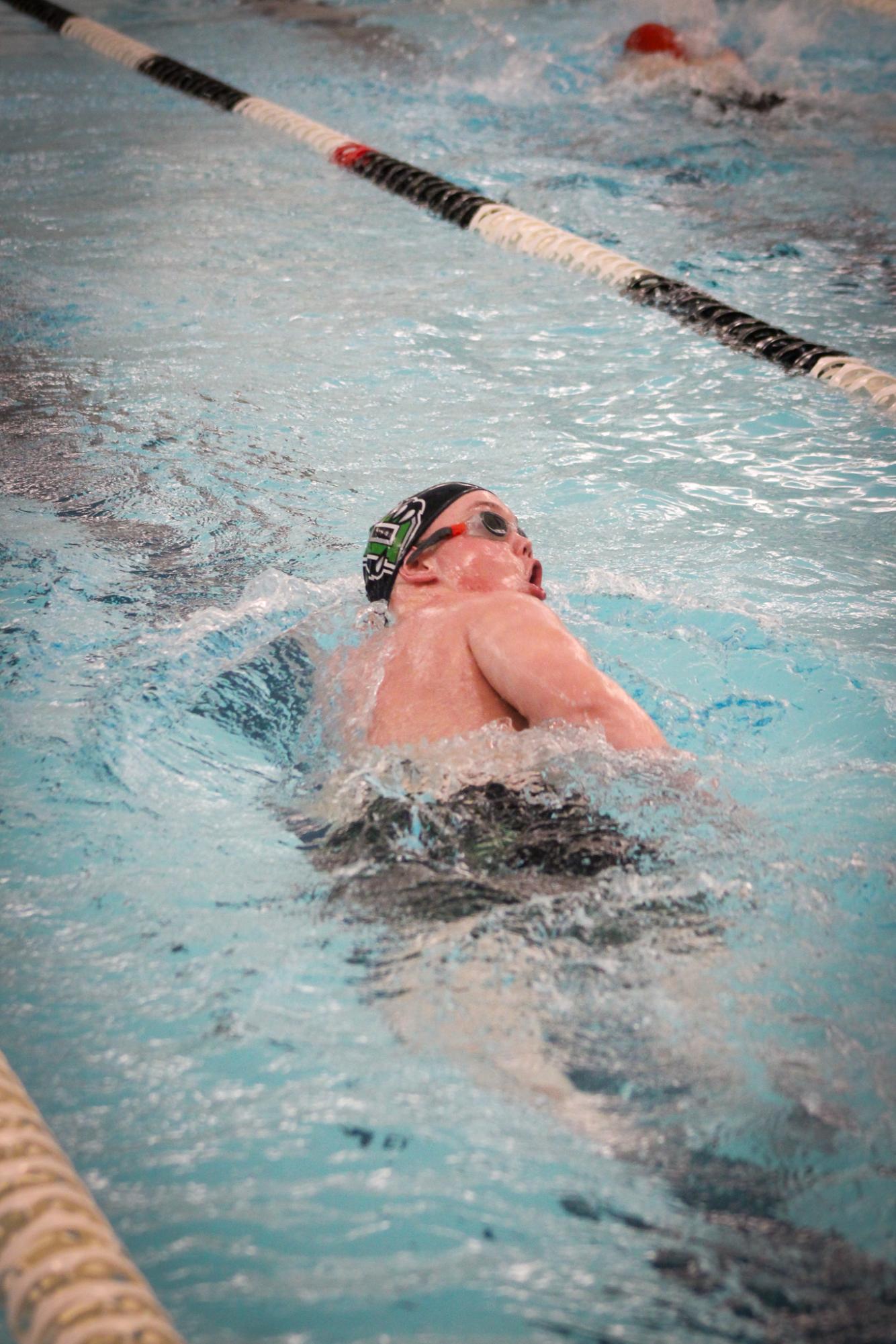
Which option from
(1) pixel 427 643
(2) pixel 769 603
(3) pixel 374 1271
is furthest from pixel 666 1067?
(2) pixel 769 603

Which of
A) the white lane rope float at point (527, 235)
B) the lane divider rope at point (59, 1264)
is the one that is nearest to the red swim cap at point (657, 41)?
the white lane rope float at point (527, 235)

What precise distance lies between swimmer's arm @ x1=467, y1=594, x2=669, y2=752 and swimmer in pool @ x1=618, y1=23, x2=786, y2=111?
336 inches

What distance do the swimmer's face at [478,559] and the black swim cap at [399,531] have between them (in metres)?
0.03

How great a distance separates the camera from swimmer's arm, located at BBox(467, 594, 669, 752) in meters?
2.63

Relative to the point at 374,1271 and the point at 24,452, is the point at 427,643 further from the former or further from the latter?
the point at 24,452

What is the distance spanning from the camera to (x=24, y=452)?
16.6 ft

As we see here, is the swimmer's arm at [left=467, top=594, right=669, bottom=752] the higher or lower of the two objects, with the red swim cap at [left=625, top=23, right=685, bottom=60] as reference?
lower

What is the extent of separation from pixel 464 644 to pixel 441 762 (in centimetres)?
31

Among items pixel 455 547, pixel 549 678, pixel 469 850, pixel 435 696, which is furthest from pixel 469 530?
pixel 469 850

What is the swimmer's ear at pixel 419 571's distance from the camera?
3.21 metres

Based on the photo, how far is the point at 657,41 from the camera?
1034 centimetres

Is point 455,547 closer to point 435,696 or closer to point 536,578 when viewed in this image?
point 536,578

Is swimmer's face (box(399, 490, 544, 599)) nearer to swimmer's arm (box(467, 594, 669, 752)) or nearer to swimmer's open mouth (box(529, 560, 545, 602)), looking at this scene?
swimmer's open mouth (box(529, 560, 545, 602))

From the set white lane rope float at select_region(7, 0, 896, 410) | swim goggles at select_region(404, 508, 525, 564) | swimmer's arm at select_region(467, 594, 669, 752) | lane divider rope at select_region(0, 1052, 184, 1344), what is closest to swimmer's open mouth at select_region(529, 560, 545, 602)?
swim goggles at select_region(404, 508, 525, 564)
